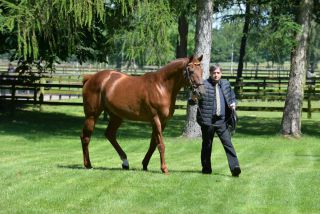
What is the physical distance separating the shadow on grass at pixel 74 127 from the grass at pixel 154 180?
1.77 m

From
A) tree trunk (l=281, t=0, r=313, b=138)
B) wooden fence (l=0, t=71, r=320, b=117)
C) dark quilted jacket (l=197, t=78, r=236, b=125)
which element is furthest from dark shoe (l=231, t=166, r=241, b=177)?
wooden fence (l=0, t=71, r=320, b=117)

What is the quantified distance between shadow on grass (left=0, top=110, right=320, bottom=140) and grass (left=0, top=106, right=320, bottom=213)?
1.77 m

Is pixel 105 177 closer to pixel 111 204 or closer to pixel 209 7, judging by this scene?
pixel 111 204

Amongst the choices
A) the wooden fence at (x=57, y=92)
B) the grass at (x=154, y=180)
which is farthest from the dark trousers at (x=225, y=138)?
the wooden fence at (x=57, y=92)

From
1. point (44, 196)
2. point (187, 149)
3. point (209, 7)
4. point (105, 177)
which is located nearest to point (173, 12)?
point (209, 7)

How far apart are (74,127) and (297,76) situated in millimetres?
7512

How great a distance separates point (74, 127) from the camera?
65.5 feet

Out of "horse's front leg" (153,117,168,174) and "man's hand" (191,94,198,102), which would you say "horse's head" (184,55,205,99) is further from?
"horse's front leg" (153,117,168,174)

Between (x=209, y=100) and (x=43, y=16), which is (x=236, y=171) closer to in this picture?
(x=209, y=100)

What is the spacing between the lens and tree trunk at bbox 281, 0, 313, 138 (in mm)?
17719

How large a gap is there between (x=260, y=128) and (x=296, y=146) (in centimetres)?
521

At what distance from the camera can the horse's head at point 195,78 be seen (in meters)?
8.65

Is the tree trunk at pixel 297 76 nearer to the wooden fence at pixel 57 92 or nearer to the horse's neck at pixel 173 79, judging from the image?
the wooden fence at pixel 57 92

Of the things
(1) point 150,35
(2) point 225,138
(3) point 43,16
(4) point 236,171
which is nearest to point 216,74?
(2) point 225,138
